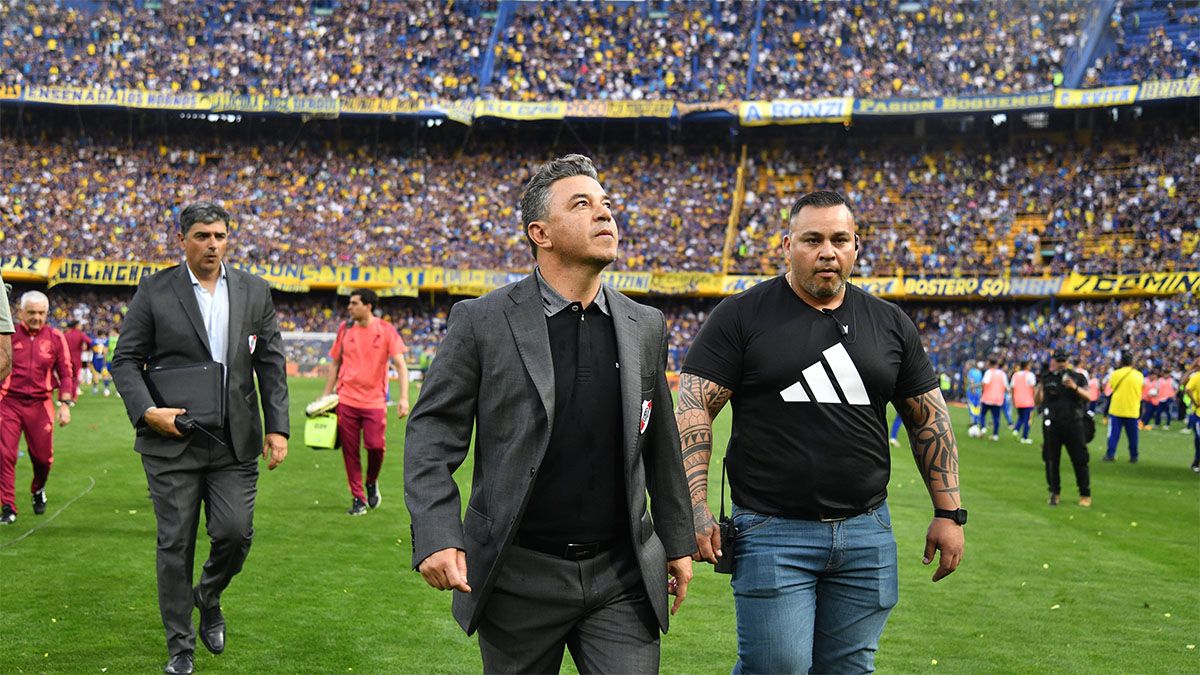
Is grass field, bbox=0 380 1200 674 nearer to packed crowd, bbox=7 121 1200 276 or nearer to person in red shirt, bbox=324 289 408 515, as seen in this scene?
person in red shirt, bbox=324 289 408 515

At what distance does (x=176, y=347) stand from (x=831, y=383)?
135 inches

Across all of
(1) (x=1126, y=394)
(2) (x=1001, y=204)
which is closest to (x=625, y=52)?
(2) (x=1001, y=204)

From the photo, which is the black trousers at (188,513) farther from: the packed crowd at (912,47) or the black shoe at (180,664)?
the packed crowd at (912,47)

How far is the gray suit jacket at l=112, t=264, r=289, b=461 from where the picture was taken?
601 cm

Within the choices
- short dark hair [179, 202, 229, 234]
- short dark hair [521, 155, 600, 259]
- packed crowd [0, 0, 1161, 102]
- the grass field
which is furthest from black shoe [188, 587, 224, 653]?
packed crowd [0, 0, 1161, 102]

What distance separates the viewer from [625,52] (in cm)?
5119

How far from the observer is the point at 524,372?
3.53 metres

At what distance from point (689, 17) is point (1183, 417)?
28.3m

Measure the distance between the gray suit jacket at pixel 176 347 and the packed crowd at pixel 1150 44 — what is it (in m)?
42.5

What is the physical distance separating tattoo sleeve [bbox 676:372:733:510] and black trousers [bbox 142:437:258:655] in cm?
276

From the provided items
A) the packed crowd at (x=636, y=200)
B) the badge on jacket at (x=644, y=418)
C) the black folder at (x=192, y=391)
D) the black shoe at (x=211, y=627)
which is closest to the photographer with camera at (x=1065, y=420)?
the black shoe at (x=211, y=627)

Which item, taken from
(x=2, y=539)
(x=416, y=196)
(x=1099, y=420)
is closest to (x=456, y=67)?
(x=416, y=196)

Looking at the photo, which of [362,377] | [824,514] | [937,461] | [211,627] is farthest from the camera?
[362,377]

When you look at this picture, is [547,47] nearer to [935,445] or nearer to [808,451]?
[935,445]
